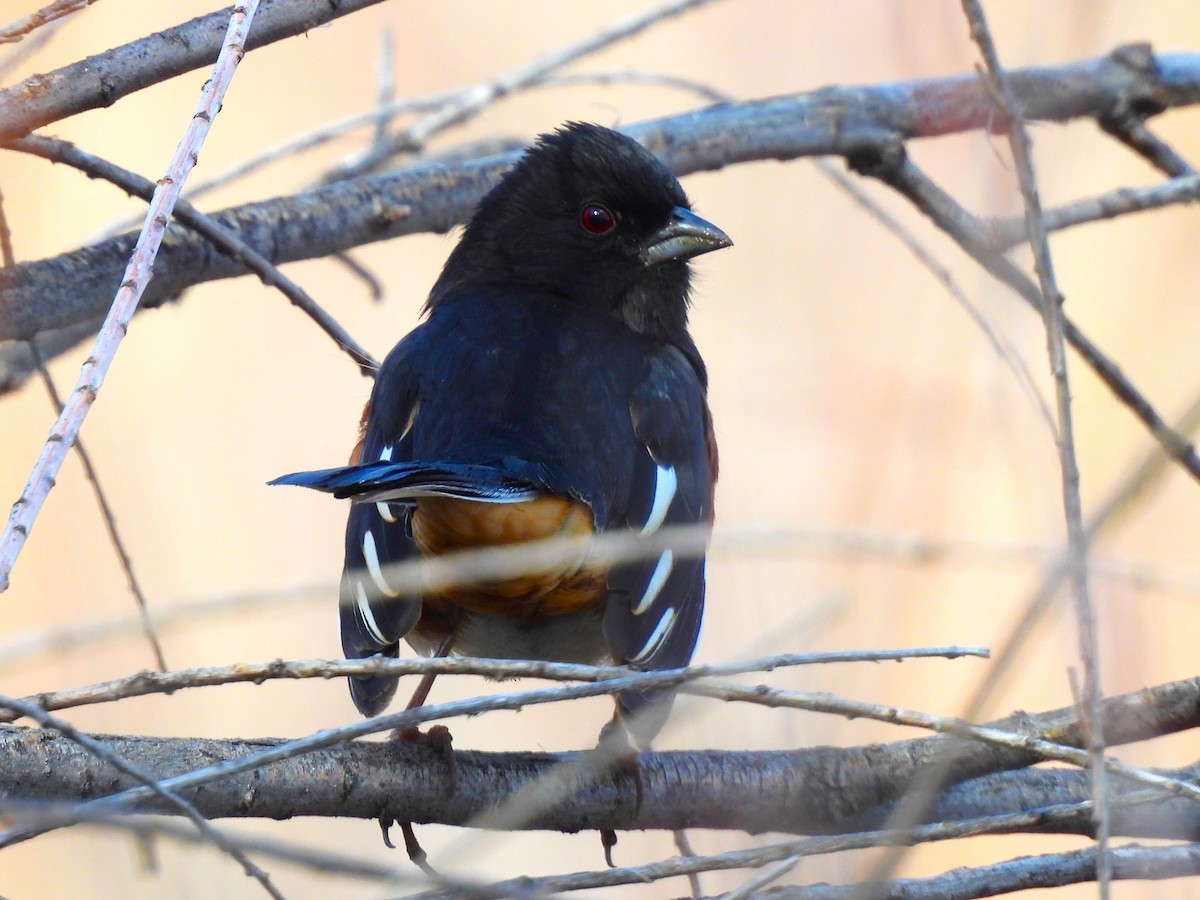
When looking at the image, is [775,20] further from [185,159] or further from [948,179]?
[185,159]

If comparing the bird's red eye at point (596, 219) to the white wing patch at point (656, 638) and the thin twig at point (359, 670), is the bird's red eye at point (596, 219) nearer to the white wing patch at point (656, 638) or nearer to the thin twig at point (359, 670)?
the white wing patch at point (656, 638)

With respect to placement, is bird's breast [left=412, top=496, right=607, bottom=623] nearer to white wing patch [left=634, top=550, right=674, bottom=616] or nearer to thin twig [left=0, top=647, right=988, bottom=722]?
white wing patch [left=634, top=550, right=674, bottom=616]

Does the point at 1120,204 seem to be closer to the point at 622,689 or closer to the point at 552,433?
the point at 552,433

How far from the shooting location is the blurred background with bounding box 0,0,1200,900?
128 inches

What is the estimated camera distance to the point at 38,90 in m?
1.84

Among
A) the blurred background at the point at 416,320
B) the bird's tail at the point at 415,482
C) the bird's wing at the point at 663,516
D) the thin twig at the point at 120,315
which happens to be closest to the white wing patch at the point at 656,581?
the bird's wing at the point at 663,516

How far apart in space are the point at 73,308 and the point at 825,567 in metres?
1.48

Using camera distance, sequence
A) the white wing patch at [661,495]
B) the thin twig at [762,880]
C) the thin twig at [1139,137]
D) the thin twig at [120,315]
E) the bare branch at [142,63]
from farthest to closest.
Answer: the thin twig at [1139,137]
the white wing patch at [661,495]
the bare branch at [142,63]
the thin twig at [762,880]
the thin twig at [120,315]

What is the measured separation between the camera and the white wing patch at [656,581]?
7.83ft

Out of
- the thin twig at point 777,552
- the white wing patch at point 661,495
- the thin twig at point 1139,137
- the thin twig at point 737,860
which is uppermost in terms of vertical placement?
the thin twig at point 1139,137

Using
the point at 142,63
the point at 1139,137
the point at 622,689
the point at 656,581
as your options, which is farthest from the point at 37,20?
the point at 1139,137

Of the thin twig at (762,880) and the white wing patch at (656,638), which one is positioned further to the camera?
the white wing patch at (656,638)

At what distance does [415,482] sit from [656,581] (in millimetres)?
572

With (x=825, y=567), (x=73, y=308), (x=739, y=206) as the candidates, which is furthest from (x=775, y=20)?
(x=73, y=308)
